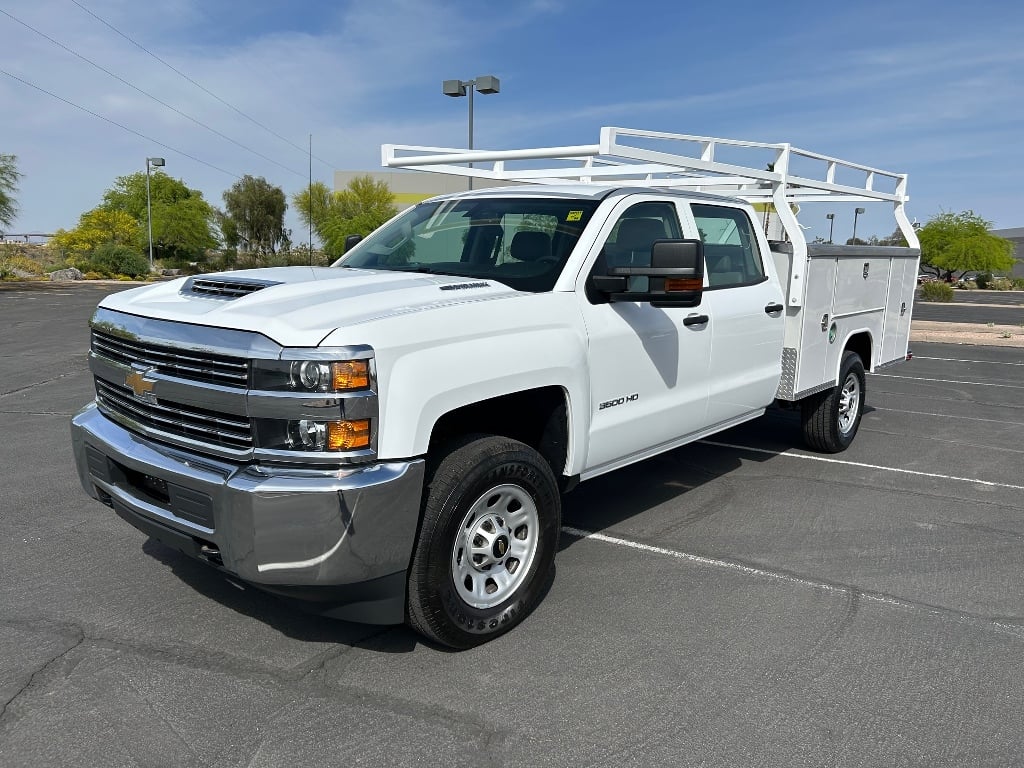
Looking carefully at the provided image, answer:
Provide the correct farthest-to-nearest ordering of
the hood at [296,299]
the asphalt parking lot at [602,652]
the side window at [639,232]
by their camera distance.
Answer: the side window at [639,232], the hood at [296,299], the asphalt parking lot at [602,652]

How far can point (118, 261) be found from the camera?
43812mm

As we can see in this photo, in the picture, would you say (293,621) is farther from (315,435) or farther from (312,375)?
(312,375)

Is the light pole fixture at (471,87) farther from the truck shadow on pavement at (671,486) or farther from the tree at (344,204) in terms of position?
the tree at (344,204)

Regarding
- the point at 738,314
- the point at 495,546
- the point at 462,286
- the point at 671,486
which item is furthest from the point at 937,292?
the point at 495,546

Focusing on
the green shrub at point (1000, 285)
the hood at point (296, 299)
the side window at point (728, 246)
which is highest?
the side window at point (728, 246)

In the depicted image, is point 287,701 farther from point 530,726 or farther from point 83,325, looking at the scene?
point 83,325

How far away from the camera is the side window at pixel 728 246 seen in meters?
5.23

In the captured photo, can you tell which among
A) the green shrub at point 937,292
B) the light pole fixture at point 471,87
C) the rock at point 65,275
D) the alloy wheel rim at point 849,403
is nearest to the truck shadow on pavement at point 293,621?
the alloy wheel rim at point 849,403

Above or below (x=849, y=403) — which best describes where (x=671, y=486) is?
below

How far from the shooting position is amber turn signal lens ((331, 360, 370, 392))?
9.91ft

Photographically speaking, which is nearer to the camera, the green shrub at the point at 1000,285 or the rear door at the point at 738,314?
the rear door at the point at 738,314

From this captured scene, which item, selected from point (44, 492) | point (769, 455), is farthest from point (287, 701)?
point (769, 455)

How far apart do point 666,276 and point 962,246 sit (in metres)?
58.0

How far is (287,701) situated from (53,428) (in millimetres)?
5498
